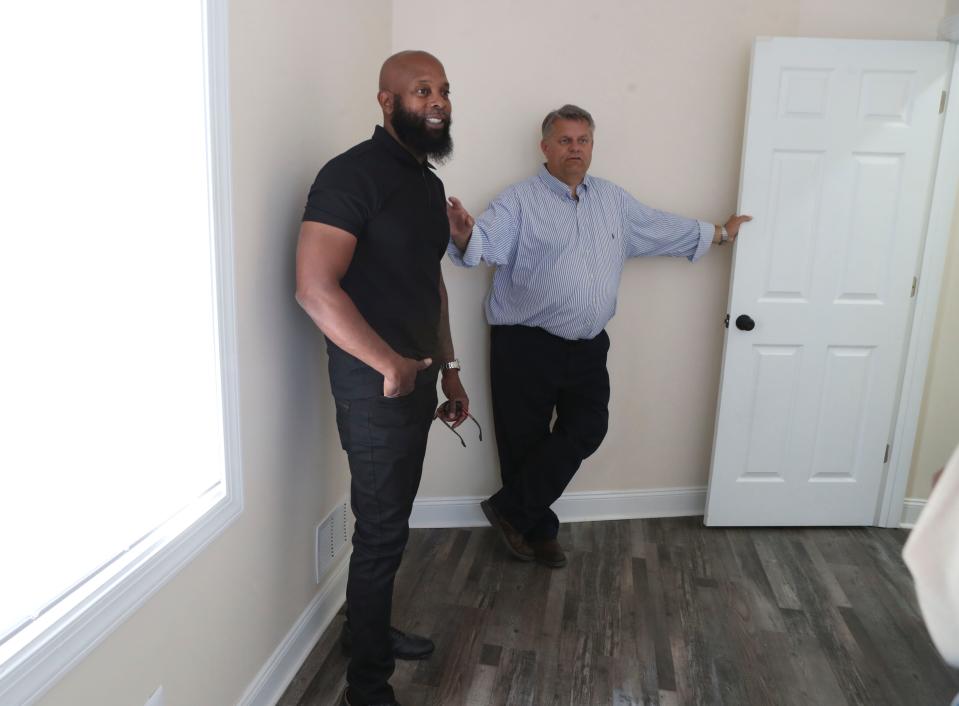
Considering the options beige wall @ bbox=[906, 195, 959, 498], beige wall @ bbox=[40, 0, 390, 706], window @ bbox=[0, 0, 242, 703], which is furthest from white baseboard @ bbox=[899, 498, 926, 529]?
window @ bbox=[0, 0, 242, 703]

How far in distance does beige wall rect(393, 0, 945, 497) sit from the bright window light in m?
1.54

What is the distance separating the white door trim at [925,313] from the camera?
2.79 meters

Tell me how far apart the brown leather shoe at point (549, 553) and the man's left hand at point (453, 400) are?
0.79 meters

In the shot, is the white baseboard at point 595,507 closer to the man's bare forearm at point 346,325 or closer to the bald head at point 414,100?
the man's bare forearm at point 346,325

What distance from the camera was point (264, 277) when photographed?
1.76m

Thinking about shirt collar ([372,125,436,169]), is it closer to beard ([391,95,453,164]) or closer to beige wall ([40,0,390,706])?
beard ([391,95,453,164])

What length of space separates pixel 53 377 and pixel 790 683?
208cm

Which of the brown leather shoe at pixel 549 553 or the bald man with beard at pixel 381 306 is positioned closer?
the bald man with beard at pixel 381 306

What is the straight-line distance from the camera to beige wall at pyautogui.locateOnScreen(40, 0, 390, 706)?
1.43m

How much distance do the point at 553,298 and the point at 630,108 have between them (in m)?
0.89

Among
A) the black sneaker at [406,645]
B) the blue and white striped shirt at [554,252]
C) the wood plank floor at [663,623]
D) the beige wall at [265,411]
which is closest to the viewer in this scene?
the beige wall at [265,411]

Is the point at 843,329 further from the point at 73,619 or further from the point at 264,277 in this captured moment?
the point at 73,619

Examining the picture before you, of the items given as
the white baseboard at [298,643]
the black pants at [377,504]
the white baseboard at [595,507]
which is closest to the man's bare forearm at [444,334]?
the black pants at [377,504]

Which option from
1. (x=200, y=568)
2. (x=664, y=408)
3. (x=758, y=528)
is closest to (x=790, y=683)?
(x=758, y=528)
